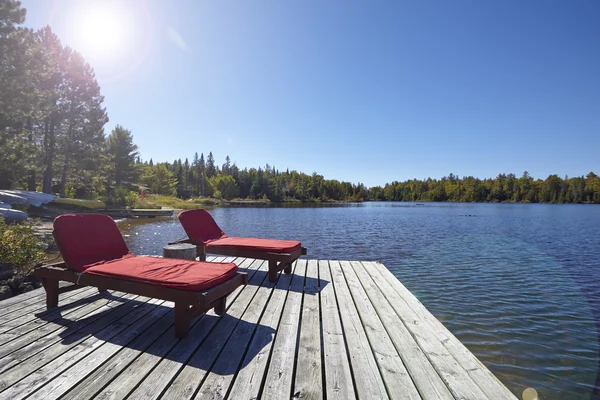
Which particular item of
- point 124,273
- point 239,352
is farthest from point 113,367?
point 124,273

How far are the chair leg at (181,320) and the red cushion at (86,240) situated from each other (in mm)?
1581

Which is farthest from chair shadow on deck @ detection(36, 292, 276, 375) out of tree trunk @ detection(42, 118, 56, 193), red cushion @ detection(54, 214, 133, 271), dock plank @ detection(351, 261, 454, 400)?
tree trunk @ detection(42, 118, 56, 193)

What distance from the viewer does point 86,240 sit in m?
3.86

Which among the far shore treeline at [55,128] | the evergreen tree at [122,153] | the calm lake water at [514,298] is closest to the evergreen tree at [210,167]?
the far shore treeline at [55,128]

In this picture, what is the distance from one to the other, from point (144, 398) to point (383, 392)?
1.66 meters

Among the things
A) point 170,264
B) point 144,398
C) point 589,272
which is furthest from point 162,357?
point 589,272

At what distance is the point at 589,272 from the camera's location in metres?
10.2

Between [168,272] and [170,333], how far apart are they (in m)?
0.64

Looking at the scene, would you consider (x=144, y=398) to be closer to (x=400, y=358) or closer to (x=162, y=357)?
(x=162, y=357)

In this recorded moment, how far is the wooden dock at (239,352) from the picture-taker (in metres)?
2.11

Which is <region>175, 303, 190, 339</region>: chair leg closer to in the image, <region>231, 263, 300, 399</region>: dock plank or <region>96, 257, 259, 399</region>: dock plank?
<region>96, 257, 259, 399</region>: dock plank

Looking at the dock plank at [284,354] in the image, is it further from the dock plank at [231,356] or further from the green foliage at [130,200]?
the green foliage at [130,200]

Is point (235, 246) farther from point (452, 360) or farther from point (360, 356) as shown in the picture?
point (452, 360)

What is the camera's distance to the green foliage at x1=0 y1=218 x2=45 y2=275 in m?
5.11
